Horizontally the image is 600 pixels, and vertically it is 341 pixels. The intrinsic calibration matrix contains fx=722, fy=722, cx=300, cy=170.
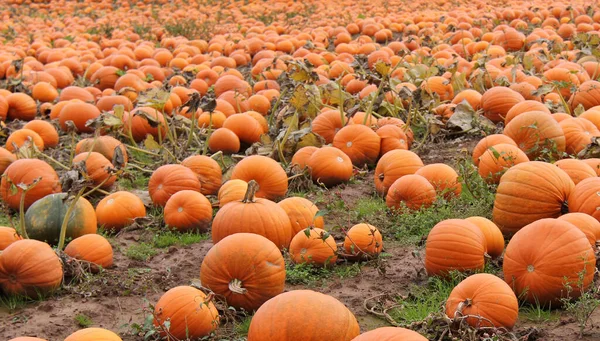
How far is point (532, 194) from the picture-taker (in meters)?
4.72

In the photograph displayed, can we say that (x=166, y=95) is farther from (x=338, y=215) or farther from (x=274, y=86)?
(x=274, y=86)

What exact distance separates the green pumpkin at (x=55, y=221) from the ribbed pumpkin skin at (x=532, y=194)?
2.98m

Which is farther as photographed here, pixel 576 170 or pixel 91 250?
pixel 576 170

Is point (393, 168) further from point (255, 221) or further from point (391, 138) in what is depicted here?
point (255, 221)

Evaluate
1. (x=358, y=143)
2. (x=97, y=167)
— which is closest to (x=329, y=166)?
(x=358, y=143)

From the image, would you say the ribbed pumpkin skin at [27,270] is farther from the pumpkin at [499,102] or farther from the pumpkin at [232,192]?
the pumpkin at [499,102]

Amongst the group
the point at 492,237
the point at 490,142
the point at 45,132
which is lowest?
the point at 45,132

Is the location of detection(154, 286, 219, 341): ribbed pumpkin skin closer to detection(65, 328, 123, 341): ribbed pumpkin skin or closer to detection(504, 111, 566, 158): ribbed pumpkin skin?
detection(65, 328, 123, 341): ribbed pumpkin skin

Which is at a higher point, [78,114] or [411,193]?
[411,193]

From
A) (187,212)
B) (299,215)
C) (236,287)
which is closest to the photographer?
(236,287)

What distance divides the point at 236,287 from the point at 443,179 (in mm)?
2286

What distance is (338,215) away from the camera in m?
5.86

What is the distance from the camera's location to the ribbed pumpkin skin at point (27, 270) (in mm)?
4367

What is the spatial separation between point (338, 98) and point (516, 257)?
3.91 m
